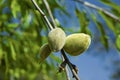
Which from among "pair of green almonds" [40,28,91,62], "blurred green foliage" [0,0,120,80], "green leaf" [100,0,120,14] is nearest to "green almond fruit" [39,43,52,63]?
"pair of green almonds" [40,28,91,62]

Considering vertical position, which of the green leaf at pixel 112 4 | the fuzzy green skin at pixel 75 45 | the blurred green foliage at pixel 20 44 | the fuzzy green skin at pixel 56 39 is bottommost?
the blurred green foliage at pixel 20 44

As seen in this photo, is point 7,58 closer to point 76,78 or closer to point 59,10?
point 59,10

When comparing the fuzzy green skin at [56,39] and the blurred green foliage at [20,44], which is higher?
the fuzzy green skin at [56,39]

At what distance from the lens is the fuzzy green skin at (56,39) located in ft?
2.31

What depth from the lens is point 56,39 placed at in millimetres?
717

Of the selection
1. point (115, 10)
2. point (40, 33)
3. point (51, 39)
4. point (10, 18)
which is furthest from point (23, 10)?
point (51, 39)

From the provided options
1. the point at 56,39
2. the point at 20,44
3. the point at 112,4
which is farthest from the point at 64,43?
the point at 20,44

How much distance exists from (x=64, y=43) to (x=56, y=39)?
0.02 m

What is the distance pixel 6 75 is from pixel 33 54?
18 cm

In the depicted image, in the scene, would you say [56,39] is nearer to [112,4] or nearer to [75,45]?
[75,45]

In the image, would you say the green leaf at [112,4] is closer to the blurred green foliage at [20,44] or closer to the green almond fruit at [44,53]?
the blurred green foliage at [20,44]

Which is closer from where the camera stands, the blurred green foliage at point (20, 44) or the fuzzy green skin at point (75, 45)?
the fuzzy green skin at point (75, 45)

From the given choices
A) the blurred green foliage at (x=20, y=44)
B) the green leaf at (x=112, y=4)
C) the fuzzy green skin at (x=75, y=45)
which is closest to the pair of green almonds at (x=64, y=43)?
the fuzzy green skin at (x=75, y=45)

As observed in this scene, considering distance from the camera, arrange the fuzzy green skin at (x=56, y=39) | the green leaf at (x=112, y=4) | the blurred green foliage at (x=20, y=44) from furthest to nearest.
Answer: the blurred green foliage at (x=20, y=44)
the green leaf at (x=112, y=4)
the fuzzy green skin at (x=56, y=39)
